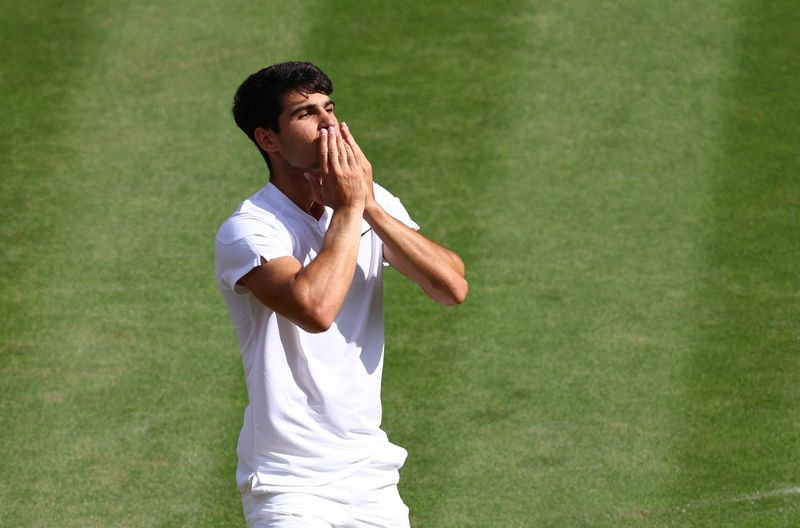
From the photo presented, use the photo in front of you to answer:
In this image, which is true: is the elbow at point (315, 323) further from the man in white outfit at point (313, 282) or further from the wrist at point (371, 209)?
the wrist at point (371, 209)

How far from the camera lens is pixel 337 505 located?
14.3ft

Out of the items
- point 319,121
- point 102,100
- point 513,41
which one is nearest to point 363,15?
point 513,41

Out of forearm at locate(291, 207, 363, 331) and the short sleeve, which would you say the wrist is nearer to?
forearm at locate(291, 207, 363, 331)

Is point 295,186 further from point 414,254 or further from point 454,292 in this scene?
point 454,292

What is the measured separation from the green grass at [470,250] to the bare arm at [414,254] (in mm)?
2294

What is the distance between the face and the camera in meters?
4.40

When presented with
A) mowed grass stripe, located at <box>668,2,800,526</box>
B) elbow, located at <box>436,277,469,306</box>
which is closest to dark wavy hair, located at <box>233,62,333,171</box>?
elbow, located at <box>436,277,469,306</box>

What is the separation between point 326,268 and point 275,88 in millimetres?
665

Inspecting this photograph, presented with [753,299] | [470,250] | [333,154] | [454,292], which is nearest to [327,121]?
[333,154]

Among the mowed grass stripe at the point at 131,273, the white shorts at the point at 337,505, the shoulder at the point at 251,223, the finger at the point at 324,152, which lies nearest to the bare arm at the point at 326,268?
the finger at the point at 324,152

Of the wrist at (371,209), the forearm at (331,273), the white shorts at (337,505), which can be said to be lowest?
the white shorts at (337,505)

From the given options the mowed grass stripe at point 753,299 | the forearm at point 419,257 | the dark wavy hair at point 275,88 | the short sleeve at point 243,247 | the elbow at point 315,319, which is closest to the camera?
the elbow at point 315,319

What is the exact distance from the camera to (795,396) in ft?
23.6

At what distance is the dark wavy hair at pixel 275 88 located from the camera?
4.42 metres
